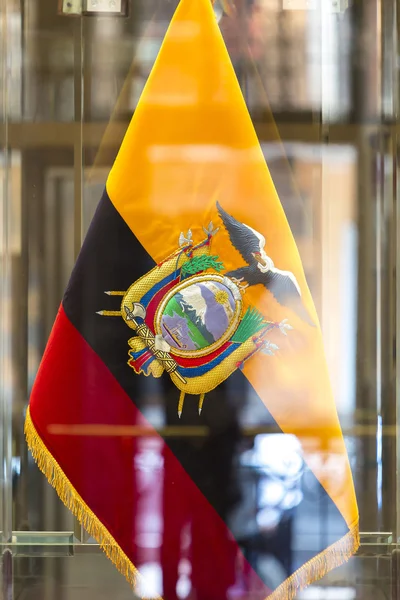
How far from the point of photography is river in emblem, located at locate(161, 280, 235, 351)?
5.93 feet

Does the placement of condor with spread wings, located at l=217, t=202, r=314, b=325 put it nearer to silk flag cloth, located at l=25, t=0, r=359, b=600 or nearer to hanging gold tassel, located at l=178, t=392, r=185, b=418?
silk flag cloth, located at l=25, t=0, r=359, b=600

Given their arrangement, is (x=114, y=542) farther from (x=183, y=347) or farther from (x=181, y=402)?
(x=183, y=347)

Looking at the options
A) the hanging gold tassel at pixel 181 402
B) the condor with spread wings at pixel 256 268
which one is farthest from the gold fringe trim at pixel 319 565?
the condor with spread wings at pixel 256 268

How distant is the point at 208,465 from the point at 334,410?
0.38 m

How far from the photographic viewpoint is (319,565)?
73.0 inches

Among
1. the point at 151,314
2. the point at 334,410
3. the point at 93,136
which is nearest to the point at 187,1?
the point at 93,136

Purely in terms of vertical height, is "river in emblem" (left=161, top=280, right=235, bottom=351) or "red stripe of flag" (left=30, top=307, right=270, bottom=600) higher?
"river in emblem" (left=161, top=280, right=235, bottom=351)

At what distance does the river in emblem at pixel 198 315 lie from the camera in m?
1.81

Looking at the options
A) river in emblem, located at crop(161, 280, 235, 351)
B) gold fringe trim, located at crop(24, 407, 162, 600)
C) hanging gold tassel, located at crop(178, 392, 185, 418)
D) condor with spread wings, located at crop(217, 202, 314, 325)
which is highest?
condor with spread wings, located at crop(217, 202, 314, 325)

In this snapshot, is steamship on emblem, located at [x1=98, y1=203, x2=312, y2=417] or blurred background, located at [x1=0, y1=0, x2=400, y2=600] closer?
steamship on emblem, located at [x1=98, y1=203, x2=312, y2=417]

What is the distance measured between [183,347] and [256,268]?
0.96 ft

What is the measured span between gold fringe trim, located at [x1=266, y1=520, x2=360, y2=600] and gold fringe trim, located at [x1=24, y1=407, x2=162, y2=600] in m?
0.41

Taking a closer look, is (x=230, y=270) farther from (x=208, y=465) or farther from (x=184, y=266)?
(x=208, y=465)

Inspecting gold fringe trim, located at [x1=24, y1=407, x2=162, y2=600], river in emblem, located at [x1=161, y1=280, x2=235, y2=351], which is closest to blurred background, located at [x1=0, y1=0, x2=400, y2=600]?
gold fringe trim, located at [x1=24, y1=407, x2=162, y2=600]
